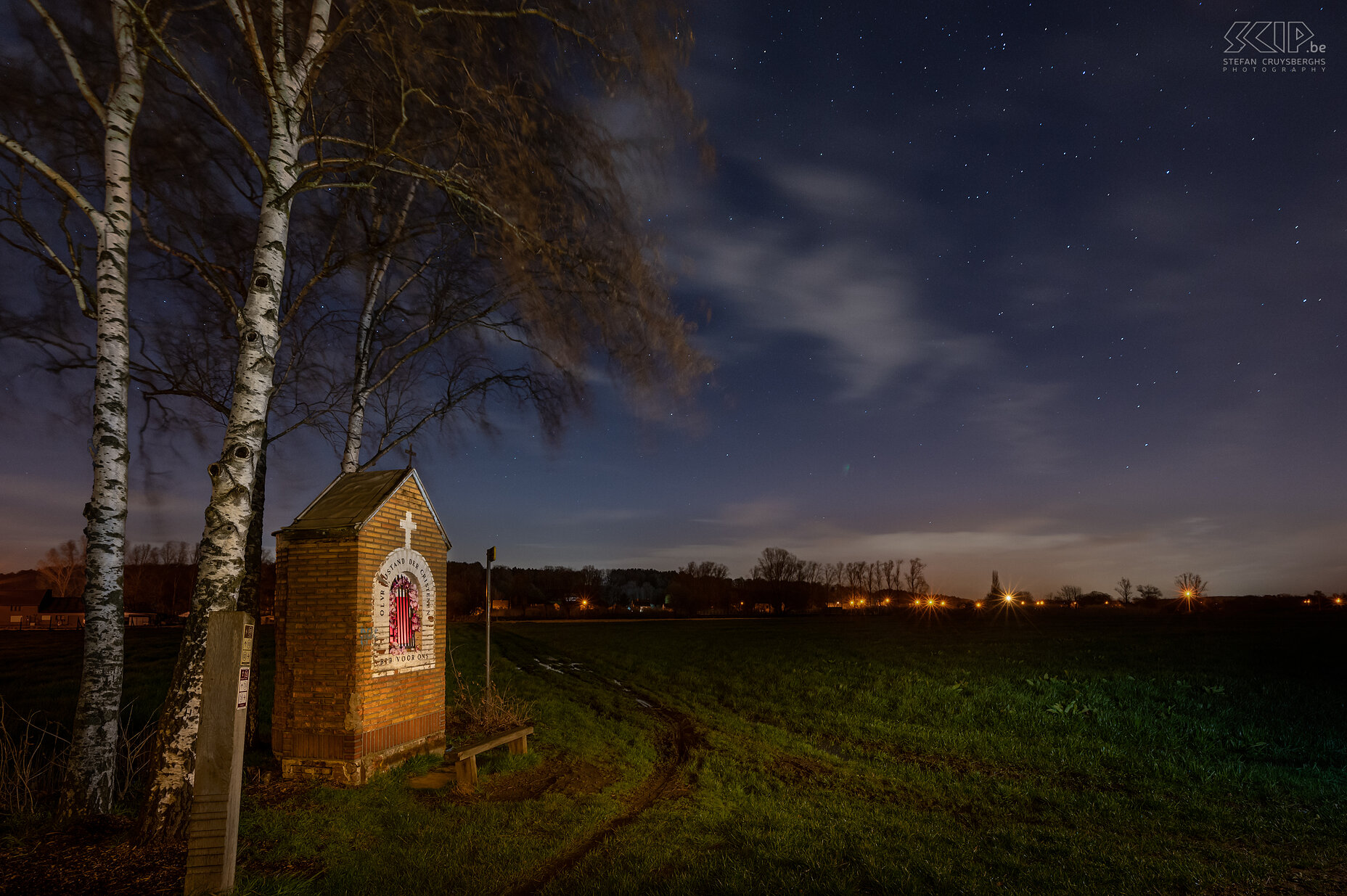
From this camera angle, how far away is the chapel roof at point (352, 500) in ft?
30.4

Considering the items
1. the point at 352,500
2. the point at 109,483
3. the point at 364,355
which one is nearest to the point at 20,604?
the point at 364,355

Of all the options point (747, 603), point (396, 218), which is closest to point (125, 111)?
point (396, 218)

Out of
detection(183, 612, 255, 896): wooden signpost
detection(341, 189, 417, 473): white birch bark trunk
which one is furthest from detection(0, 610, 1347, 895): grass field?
detection(341, 189, 417, 473): white birch bark trunk

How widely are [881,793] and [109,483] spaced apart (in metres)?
10.4

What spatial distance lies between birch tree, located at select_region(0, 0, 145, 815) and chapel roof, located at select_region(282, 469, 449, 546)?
7.75 ft

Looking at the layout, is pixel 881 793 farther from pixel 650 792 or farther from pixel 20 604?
pixel 20 604

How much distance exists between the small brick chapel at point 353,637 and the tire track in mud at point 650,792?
337cm

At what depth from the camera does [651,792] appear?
938cm

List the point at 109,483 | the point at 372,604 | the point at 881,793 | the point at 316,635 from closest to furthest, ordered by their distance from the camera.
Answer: the point at 109,483, the point at 316,635, the point at 372,604, the point at 881,793

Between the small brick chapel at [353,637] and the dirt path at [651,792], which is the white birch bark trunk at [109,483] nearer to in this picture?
the small brick chapel at [353,637]

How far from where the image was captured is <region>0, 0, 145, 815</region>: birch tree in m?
6.55

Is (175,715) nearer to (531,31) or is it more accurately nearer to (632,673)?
(531,31)

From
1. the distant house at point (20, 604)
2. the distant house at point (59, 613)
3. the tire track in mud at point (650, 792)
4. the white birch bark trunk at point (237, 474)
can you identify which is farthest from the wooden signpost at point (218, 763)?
the distant house at point (20, 604)

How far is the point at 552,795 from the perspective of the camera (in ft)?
28.4
